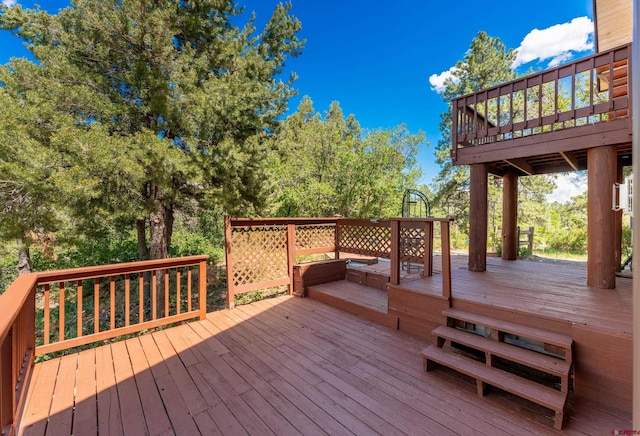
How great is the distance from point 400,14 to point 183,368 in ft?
34.2

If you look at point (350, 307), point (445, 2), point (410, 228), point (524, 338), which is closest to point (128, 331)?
point (350, 307)

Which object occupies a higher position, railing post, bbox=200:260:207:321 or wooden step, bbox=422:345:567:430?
railing post, bbox=200:260:207:321

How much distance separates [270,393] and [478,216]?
3746mm

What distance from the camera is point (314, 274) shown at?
4.91m

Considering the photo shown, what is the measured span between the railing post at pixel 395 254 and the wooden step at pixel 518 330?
2.35 ft

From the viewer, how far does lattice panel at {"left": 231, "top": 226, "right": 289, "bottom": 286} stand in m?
4.45

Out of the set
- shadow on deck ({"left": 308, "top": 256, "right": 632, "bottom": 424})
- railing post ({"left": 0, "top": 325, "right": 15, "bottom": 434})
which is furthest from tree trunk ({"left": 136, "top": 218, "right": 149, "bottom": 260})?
railing post ({"left": 0, "top": 325, "right": 15, "bottom": 434})

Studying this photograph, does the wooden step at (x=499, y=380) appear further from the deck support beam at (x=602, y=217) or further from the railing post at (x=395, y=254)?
the deck support beam at (x=602, y=217)

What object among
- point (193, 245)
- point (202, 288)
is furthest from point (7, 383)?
point (193, 245)

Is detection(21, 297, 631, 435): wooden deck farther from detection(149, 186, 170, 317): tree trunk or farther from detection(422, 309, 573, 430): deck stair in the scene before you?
detection(149, 186, 170, 317): tree trunk

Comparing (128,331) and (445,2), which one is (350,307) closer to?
(128,331)

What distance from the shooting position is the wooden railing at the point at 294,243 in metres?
4.01

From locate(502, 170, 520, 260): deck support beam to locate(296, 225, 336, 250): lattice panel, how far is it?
134 inches

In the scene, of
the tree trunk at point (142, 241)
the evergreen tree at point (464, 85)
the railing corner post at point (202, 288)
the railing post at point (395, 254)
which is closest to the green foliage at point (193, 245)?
the tree trunk at point (142, 241)
